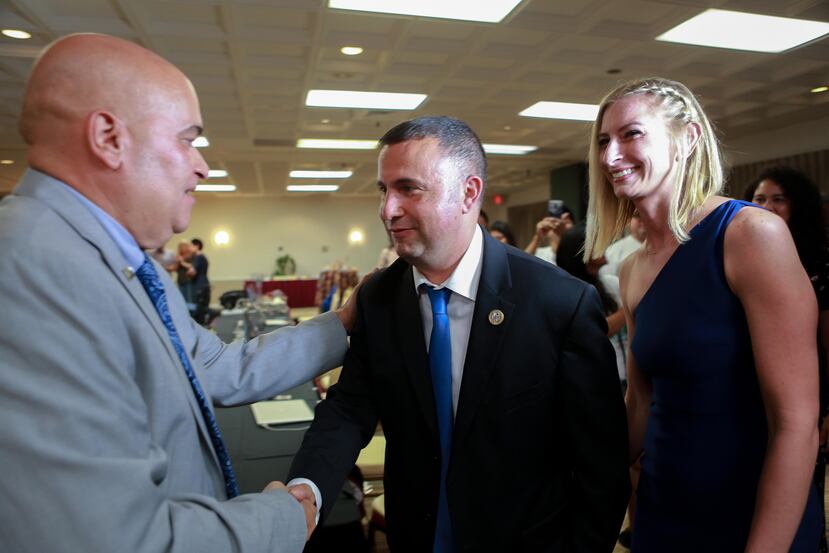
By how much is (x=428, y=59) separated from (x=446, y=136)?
5164 millimetres

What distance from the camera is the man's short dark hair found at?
134 cm

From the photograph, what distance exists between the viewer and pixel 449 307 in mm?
1426

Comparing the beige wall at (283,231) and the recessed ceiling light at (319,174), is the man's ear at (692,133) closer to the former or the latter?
the recessed ceiling light at (319,174)

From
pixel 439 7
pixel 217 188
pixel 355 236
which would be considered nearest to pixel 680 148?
pixel 439 7

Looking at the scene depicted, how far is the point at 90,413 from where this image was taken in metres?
0.78

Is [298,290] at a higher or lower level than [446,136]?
lower

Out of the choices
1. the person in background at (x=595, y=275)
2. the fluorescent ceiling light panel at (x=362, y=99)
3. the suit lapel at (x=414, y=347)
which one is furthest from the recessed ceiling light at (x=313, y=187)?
the suit lapel at (x=414, y=347)

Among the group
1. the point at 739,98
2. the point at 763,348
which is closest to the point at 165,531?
the point at 763,348

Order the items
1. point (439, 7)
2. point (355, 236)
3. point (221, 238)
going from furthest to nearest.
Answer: point (355, 236) → point (221, 238) → point (439, 7)

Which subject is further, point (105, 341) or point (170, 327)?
point (170, 327)

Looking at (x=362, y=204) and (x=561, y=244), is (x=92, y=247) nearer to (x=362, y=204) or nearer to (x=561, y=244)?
(x=561, y=244)

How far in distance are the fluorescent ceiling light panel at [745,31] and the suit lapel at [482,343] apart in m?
4.67

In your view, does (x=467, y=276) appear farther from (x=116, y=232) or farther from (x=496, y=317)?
(x=116, y=232)

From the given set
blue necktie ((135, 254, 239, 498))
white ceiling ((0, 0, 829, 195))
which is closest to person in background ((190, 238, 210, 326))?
white ceiling ((0, 0, 829, 195))
